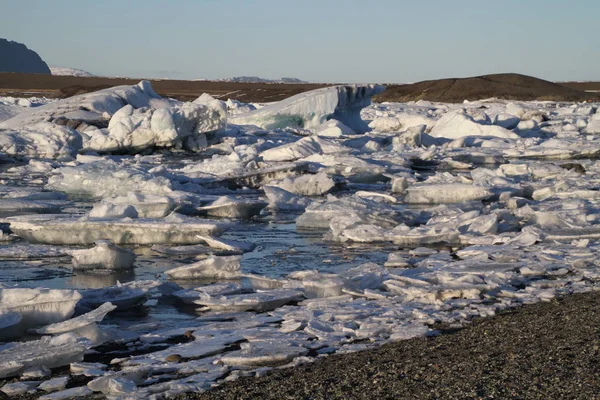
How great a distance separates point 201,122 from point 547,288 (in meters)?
12.3

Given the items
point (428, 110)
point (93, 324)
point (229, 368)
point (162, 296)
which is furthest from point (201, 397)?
point (428, 110)

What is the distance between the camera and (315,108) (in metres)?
20.1

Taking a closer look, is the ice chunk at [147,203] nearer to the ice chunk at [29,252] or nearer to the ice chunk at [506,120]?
the ice chunk at [29,252]

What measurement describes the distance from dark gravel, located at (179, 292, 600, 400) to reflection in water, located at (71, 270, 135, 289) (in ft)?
8.75

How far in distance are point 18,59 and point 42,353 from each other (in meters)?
120

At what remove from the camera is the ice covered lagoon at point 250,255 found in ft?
14.5

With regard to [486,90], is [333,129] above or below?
below

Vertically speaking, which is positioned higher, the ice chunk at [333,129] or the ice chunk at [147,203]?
the ice chunk at [333,129]

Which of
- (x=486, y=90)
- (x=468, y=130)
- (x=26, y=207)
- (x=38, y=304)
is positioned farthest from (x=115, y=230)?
(x=486, y=90)

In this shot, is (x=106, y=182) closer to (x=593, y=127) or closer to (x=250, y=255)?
(x=250, y=255)

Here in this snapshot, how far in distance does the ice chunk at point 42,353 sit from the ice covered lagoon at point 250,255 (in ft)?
0.04

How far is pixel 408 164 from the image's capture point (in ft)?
50.1

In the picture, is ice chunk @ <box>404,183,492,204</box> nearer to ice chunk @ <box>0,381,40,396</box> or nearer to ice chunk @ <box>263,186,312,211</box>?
ice chunk @ <box>263,186,312,211</box>

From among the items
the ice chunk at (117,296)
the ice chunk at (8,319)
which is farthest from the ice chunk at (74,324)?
the ice chunk at (117,296)
